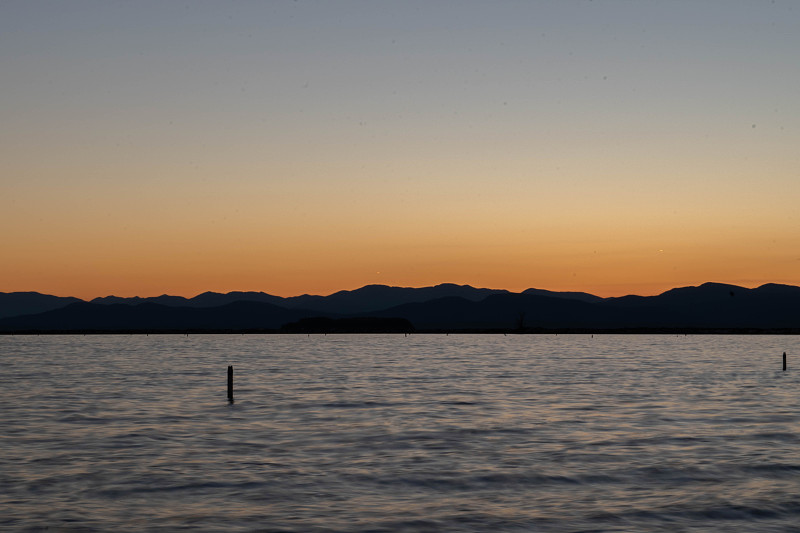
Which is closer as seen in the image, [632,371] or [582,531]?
[582,531]

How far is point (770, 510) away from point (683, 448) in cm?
1061

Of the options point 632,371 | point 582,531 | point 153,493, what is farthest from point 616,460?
point 632,371

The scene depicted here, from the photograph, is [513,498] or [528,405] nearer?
[513,498]

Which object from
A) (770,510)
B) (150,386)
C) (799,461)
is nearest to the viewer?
(770,510)

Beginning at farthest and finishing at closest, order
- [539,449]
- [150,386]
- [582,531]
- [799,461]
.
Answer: [150,386]
[539,449]
[799,461]
[582,531]

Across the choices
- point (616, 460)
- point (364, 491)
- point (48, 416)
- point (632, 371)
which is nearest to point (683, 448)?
point (616, 460)

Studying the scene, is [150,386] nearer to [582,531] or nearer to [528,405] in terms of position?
[528,405]

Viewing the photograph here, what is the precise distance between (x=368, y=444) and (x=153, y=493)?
11.3 meters

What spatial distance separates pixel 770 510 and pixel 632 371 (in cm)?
6961

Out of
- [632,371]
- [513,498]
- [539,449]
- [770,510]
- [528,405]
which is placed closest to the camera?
[770,510]

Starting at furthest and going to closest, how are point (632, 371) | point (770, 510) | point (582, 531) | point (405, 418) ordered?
point (632, 371) → point (405, 418) → point (770, 510) → point (582, 531)

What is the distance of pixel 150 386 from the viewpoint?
222 feet

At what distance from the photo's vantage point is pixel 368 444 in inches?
1328

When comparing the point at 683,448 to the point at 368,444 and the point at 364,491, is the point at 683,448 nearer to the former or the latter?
the point at 368,444
